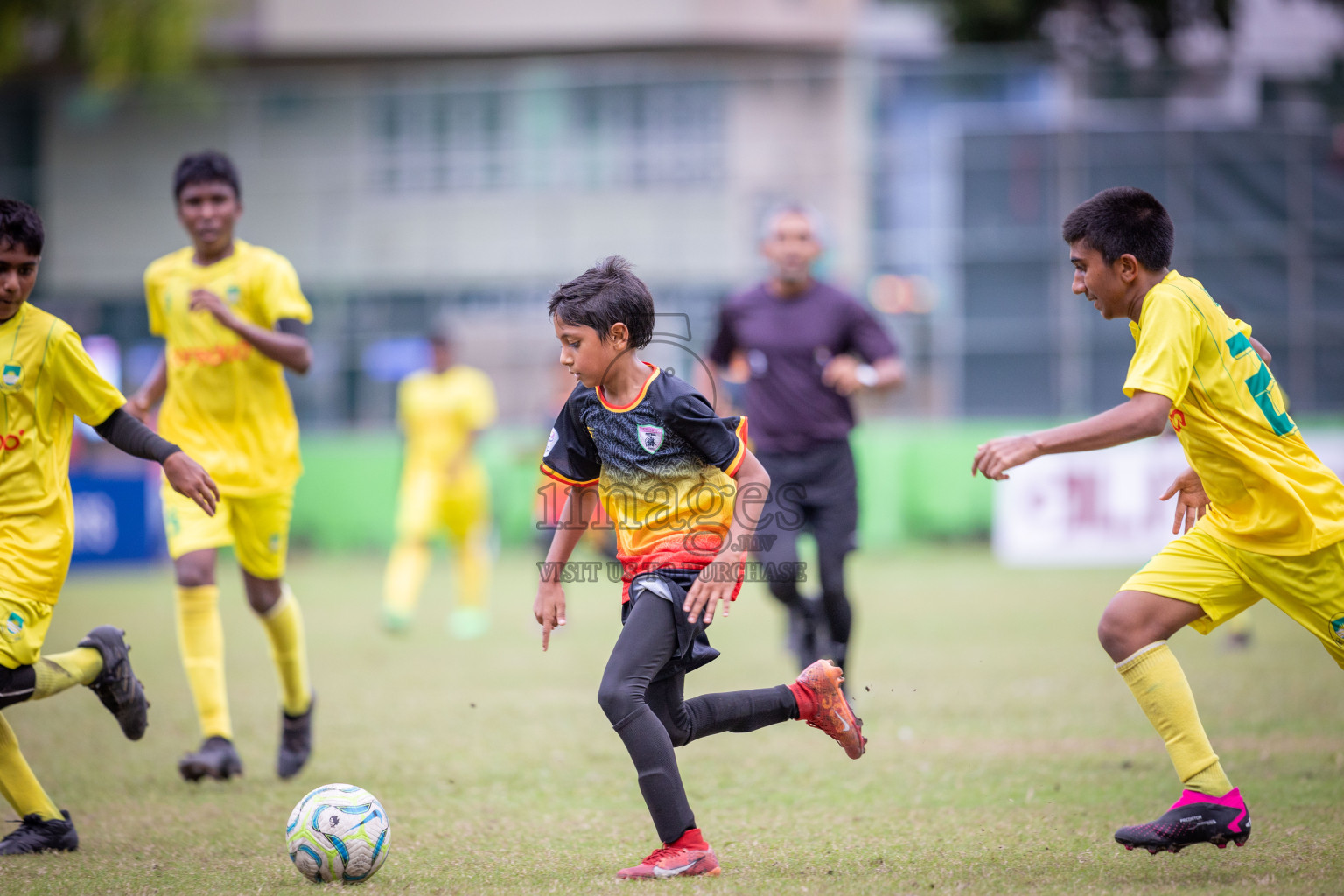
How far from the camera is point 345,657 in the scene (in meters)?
9.51

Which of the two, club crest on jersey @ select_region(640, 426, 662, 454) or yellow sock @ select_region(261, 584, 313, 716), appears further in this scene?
yellow sock @ select_region(261, 584, 313, 716)

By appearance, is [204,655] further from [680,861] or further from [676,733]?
[680,861]

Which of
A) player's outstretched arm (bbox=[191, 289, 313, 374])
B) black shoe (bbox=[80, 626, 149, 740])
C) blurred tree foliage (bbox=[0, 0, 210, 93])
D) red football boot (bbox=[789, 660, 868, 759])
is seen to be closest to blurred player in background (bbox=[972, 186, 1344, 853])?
red football boot (bbox=[789, 660, 868, 759])

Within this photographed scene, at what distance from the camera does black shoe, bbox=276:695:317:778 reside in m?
5.59

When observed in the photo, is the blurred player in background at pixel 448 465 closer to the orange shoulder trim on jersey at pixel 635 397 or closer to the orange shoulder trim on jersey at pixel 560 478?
the orange shoulder trim on jersey at pixel 560 478

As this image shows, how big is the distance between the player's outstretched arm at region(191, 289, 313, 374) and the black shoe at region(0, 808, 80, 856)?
6.51ft

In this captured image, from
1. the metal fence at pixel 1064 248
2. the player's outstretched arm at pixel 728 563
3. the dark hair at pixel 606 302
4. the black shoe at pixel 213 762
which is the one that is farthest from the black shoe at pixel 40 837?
the metal fence at pixel 1064 248

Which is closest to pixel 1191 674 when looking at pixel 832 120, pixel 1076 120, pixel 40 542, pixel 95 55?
pixel 40 542

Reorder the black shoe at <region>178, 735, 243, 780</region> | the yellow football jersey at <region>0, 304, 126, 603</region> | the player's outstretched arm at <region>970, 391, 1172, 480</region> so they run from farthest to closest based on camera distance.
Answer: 1. the black shoe at <region>178, 735, 243, 780</region>
2. the yellow football jersey at <region>0, 304, 126, 603</region>
3. the player's outstretched arm at <region>970, 391, 1172, 480</region>

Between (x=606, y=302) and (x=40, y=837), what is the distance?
8.66ft

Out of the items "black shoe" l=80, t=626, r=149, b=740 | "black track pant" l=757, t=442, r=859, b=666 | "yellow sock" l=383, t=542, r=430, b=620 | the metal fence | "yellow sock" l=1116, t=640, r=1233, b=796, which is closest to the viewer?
"yellow sock" l=1116, t=640, r=1233, b=796

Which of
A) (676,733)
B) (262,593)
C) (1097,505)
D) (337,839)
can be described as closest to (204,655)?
(262,593)

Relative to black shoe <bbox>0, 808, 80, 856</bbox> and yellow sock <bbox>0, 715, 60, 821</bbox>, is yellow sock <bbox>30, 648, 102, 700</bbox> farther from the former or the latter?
black shoe <bbox>0, 808, 80, 856</bbox>

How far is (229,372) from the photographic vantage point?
567 centimetres
